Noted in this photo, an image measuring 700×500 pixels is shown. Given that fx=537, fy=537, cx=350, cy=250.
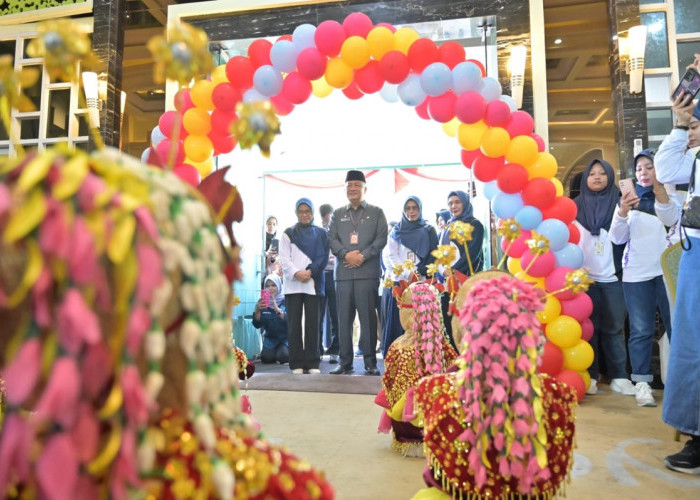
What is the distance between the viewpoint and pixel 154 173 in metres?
0.70

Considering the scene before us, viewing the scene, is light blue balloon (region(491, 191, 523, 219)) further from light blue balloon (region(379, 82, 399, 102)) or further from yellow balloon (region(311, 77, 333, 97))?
yellow balloon (region(311, 77, 333, 97))

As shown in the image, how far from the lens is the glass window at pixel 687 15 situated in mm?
4594

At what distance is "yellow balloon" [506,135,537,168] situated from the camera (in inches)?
137

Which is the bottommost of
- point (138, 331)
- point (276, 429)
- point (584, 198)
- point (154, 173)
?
point (276, 429)

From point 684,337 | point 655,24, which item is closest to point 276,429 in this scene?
point 684,337

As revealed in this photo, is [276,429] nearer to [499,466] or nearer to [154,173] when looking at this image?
[499,466]

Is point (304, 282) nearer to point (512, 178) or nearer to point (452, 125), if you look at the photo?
point (452, 125)

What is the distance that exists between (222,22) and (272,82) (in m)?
2.06

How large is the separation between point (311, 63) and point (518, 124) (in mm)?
1425

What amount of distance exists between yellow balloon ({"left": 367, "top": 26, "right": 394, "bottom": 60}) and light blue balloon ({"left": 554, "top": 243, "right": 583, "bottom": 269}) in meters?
1.75

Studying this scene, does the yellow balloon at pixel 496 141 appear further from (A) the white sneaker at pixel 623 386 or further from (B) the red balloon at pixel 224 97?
(A) the white sneaker at pixel 623 386

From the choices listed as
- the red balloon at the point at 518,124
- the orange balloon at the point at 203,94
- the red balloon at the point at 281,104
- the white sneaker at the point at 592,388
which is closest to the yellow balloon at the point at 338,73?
the red balloon at the point at 281,104

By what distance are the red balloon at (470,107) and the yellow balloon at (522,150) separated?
29cm

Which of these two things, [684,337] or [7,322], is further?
[684,337]
